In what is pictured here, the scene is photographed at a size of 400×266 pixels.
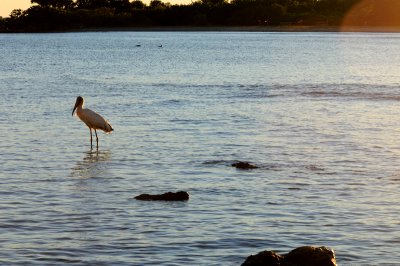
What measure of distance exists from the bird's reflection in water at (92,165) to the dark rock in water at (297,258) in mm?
9891

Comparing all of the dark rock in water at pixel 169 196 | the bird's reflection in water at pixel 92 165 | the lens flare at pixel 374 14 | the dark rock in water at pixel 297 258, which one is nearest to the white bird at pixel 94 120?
the bird's reflection in water at pixel 92 165

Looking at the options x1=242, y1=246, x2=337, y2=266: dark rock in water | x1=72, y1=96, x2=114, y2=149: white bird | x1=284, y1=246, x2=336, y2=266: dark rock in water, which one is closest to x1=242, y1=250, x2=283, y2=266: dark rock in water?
x1=242, y1=246, x2=337, y2=266: dark rock in water

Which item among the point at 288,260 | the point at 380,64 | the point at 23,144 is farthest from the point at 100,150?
the point at 380,64

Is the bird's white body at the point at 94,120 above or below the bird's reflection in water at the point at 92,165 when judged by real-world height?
above

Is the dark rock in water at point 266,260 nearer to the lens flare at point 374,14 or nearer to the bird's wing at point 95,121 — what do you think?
the bird's wing at point 95,121

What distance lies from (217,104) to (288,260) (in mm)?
27795

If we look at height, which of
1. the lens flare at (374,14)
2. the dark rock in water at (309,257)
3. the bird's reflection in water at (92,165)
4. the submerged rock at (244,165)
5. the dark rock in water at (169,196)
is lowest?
the lens flare at (374,14)

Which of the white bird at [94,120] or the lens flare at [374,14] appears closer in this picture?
the white bird at [94,120]

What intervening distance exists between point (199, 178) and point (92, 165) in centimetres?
322

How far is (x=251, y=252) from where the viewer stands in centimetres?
1402

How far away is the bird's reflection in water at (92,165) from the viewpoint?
21.0 m

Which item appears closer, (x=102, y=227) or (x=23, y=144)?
(x=102, y=227)

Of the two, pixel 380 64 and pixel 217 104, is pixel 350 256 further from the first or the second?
pixel 380 64

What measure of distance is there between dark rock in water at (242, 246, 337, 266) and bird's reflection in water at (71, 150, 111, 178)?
989cm
